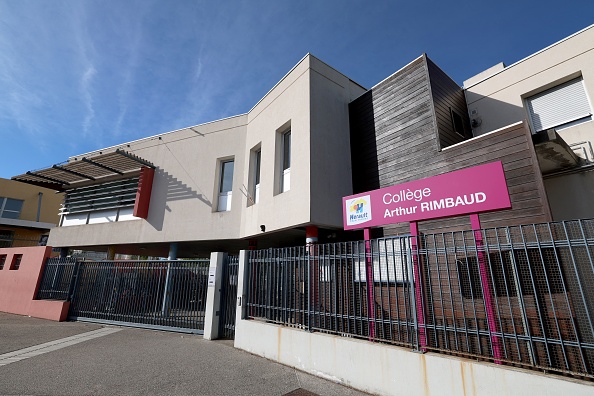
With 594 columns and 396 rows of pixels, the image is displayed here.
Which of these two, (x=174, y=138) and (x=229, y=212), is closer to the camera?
(x=229, y=212)

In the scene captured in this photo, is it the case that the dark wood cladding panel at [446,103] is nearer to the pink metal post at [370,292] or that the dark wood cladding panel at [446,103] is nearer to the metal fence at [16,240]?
the pink metal post at [370,292]

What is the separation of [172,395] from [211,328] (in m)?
3.49

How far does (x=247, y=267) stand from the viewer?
Answer: 7.30 metres

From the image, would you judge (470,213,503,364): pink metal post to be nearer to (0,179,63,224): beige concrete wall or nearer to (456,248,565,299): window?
(456,248,565,299): window

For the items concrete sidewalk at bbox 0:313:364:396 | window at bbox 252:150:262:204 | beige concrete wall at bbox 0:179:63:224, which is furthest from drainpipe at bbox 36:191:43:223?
window at bbox 252:150:262:204

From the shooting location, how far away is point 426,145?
7867 mm

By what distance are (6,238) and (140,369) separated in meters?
29.5

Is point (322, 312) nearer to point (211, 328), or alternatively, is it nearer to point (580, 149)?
point (211, 328)

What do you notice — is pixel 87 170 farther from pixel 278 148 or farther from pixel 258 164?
pixel 278 148

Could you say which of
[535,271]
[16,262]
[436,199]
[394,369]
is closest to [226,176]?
[436,199]

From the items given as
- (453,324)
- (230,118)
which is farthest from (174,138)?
(453,324)

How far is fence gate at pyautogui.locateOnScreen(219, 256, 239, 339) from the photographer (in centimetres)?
775

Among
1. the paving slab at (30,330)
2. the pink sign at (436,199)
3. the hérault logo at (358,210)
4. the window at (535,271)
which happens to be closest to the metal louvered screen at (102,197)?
the paving slab at (30,330)

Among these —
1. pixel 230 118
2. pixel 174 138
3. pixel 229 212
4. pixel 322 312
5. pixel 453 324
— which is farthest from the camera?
pixel 174 138
